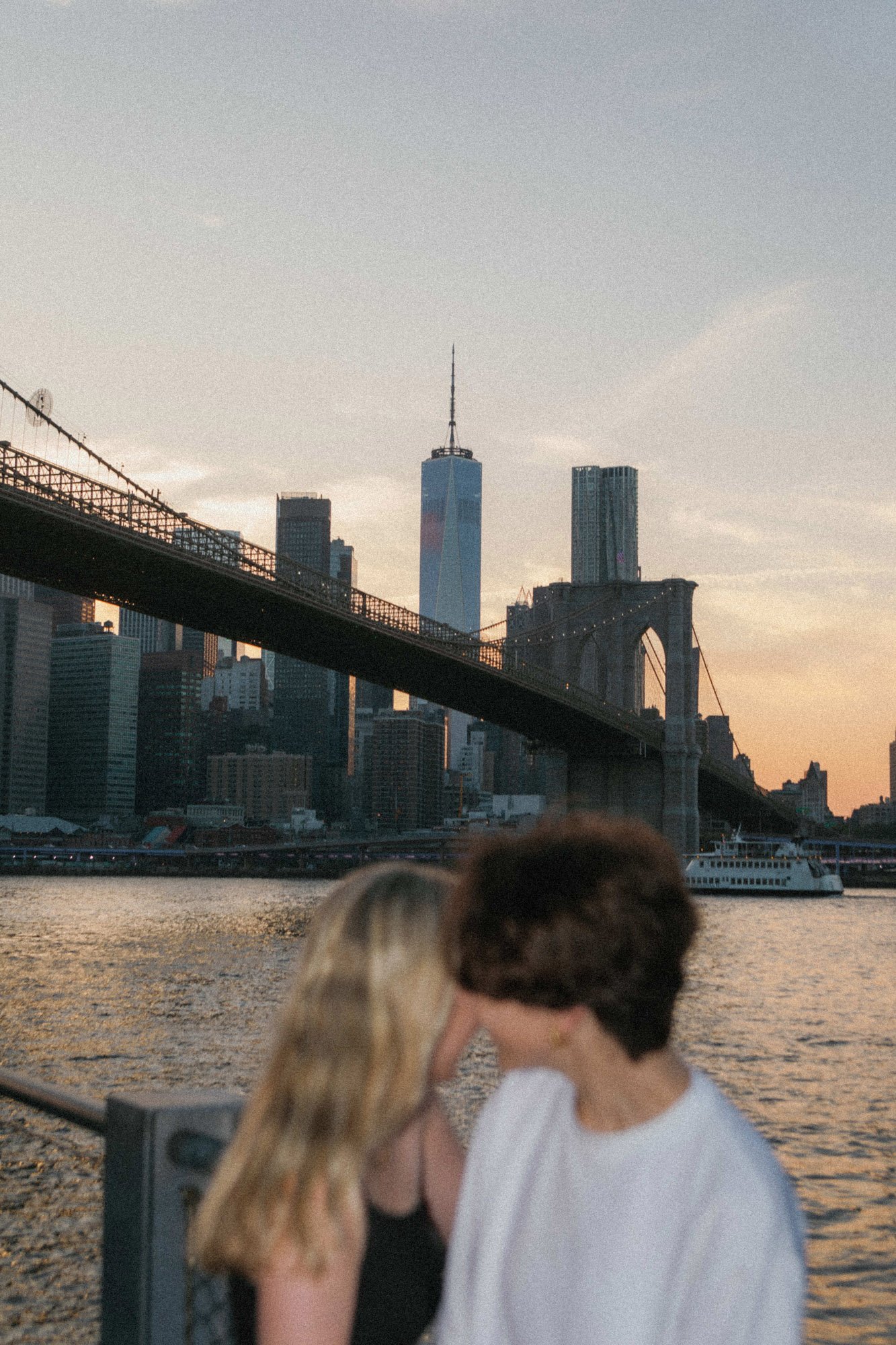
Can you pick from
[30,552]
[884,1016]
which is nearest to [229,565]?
[30,552]

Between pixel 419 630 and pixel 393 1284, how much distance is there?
44082 mm

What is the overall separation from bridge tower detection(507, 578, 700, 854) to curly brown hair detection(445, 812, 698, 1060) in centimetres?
5599

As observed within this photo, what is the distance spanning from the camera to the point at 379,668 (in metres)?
47.6

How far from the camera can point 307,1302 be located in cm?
159

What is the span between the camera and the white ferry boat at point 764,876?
73.0 m

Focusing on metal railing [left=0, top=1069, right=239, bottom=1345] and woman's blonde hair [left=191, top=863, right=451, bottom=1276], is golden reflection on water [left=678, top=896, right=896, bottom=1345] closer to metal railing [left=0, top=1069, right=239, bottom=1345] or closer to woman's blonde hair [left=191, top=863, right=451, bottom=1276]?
woman's blonde hair [left=191, top=863, right=451, bottom=1276]

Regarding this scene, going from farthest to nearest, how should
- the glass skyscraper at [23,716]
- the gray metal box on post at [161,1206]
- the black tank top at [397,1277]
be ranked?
the glass skyscraper at [23,716] → the gray metal box on post at [161,1206] → the black tank top at [397,1277]

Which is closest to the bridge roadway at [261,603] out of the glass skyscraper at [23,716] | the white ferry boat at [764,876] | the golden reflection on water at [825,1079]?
the golden reflection on water at [825,1079]

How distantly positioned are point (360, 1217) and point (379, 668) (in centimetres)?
4600

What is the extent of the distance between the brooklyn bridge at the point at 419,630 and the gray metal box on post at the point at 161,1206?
1314 cm

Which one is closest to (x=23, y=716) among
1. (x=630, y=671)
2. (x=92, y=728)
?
(x=92, y=728)

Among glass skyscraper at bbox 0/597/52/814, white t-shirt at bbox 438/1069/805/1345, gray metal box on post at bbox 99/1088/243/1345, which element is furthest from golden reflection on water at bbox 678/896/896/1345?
glass skyscraper at bbox 0/597/52/814

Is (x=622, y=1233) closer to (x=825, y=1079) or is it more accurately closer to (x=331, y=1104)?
(x=331, y=1104)

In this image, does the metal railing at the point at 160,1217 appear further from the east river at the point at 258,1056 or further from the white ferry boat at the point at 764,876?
the white ferry boat at the point at 764,876
